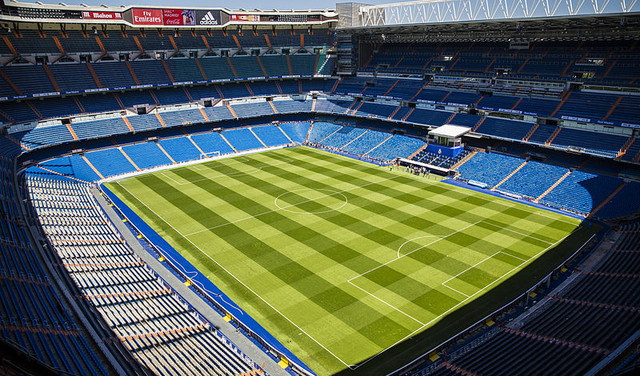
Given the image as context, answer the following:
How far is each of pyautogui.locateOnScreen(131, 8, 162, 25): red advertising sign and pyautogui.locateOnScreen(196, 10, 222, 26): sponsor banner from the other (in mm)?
5377

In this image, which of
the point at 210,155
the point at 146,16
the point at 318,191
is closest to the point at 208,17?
the point at 146,16

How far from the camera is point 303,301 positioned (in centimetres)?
2430

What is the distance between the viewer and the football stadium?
774 inches

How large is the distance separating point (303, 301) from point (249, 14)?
5188 cm

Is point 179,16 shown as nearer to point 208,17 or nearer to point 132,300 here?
point 208,17

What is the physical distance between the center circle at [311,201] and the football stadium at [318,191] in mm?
286

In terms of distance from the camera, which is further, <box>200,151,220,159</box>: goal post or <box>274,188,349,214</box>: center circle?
<box>200,151,220,159</box>: goal post

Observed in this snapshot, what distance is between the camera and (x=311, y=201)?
39.6 meters

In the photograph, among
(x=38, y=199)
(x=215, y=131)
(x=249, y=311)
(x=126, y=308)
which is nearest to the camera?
(x=126, y=308)

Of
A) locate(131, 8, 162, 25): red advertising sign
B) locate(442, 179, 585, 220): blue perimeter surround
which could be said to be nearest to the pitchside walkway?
locate(442, 179, 585, 220): blue perimeter surround

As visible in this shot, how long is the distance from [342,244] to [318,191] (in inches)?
476

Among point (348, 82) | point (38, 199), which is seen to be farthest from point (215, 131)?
point (38, 199)

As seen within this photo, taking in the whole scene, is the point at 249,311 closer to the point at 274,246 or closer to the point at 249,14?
the point at 274,246

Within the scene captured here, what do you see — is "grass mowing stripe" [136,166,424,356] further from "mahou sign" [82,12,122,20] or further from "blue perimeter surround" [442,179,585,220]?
"mahou sign" [82,12,122,20]
